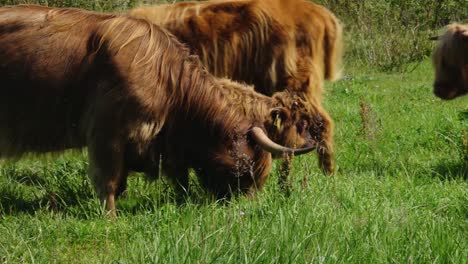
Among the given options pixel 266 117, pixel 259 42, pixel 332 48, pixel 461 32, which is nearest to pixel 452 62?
pixel 461 32

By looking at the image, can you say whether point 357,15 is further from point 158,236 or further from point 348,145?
point 158,236

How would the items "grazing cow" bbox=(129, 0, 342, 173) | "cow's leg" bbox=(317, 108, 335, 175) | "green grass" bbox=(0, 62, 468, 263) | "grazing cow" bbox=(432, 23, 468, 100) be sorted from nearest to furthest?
"green grass" bbox=(0, 62, 468, 263), "cow's leg" bbox=(317, 108, 335, 175), "grazing cow" bbox=(129, 0, 342, 173), "grazing cow" bbox=(432, 23, 468, 100)

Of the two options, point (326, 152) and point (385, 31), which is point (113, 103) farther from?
point (385, 31)

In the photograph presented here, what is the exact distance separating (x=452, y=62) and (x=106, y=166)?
158 inches

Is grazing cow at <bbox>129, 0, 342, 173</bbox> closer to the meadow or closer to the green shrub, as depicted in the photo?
the meadow

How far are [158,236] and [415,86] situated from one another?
36.0ft

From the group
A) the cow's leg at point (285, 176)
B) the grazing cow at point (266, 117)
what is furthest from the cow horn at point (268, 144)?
the cow's leg at point (285, 176)

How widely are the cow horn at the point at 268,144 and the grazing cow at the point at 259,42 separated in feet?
5.28

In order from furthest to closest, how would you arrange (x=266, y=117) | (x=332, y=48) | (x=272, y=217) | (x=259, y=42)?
1. (x=332, y=48)
2. (x=259, y=42)
3. (x=266, y=117)
4. (x=272, y=217)

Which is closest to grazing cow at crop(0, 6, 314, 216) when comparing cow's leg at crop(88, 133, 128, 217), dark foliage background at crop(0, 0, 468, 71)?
cow's leg at crop(88, 133, 128, 217)

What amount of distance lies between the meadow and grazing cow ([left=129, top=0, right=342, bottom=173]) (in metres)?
0.77

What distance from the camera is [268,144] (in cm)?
542

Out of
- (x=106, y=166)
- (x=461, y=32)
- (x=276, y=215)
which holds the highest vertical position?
(x=461, y=32)

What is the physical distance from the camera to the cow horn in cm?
527
